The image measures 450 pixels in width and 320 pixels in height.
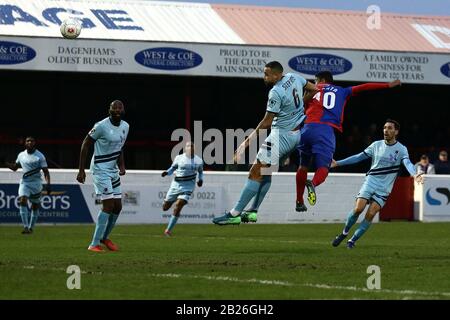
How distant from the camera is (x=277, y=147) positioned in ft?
53.2

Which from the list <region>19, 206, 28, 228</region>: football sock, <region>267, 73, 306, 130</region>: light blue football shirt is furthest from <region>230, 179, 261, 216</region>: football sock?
<region>19, 206, 28, 228</region>: football sock

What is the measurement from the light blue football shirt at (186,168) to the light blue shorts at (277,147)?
10294mm

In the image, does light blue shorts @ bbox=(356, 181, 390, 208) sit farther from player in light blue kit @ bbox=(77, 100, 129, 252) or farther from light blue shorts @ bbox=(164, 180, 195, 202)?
light blue shorts @ bbox=(164, 180, 195, 202)

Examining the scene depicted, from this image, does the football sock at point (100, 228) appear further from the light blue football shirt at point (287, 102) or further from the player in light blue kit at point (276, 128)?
the light blue football shirt at point (287, 102)

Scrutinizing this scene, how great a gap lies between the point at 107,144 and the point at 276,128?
322cm

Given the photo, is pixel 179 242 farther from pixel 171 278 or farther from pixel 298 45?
pixel 298 45

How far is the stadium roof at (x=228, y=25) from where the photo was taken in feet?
126

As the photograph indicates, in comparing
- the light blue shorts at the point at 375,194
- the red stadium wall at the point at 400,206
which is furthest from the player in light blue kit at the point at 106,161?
the red stadium wall at the point at 400,206

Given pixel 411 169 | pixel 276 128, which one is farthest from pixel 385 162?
pixel 276 128

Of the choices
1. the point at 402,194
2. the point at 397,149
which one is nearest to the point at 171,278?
the point at 397,149

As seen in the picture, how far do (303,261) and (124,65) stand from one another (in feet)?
72.0

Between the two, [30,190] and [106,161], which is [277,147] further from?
[30,190]
